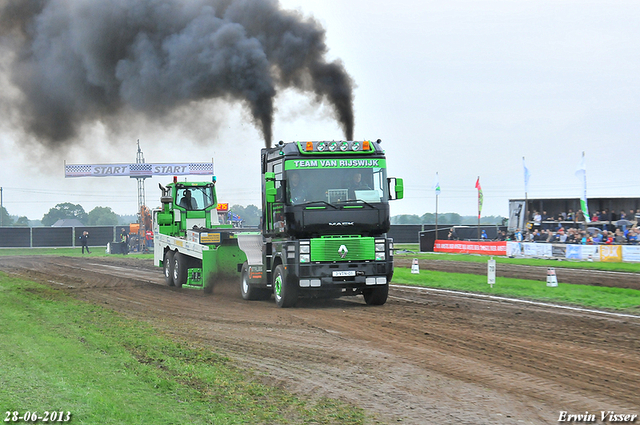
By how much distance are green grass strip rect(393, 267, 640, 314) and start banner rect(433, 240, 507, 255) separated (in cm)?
1418

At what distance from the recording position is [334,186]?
46.8 ft

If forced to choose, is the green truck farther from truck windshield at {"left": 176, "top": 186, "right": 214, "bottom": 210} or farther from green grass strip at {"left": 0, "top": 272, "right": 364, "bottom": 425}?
truck windshield at {"left": 176, "top": 186, "right": 214, "bottom": 210}

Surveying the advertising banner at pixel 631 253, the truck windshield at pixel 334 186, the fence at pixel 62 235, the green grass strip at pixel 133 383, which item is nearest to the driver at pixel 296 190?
the truck windshield at pixel 334 186

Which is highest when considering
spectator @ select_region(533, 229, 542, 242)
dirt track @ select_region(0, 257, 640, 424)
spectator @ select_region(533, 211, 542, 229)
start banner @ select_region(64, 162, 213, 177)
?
start banner @ select_region(64, 162, 213, 177)

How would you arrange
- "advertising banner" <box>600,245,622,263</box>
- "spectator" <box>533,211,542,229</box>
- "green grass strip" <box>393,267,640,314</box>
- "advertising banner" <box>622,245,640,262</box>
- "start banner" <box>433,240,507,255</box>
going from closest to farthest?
"green grass strip" <box>393,267,640,314</box>
"advertising banner" <box>622,245,640,262</box>
"advertising banner" <box>600,245,622,263</box>
"start banner" <box>433,240,507,255</box>
"spectator" <box>533,211,542,229</box>

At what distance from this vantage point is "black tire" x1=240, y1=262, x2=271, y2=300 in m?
16.8

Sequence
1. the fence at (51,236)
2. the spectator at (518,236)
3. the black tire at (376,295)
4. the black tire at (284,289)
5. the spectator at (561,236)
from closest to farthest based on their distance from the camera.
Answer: the black tire at (284,289) < the black tire at (376,295) < the spectator at (561,236) < the spectator at (518,236) < the fence at (51,236)

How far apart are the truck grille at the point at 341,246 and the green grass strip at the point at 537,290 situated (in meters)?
5.63

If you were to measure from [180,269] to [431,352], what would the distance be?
13303mm

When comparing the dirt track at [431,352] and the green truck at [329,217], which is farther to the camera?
the green truck at [329,217]

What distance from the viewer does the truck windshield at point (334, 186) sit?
14203mm

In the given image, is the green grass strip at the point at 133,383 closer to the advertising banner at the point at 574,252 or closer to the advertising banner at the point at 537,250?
the advertising banner at the point at 574,252

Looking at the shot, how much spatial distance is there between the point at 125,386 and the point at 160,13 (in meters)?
18.2

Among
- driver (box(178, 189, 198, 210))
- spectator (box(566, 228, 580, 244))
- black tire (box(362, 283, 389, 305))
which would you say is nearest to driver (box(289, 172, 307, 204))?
black tire (box(362, 283, 389, 305))
